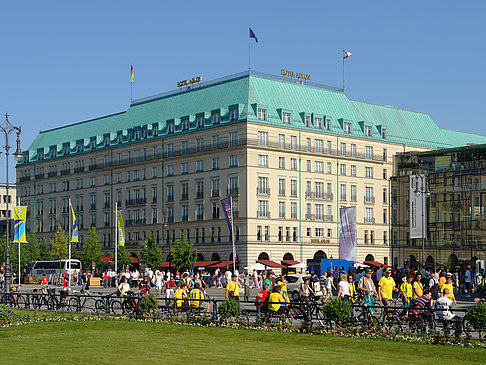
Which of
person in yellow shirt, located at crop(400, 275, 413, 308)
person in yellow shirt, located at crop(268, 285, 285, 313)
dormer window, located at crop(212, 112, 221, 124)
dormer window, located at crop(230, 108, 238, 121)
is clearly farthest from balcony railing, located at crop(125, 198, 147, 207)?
person in yellow shirt, located at crop(400, 275, 413, 308)

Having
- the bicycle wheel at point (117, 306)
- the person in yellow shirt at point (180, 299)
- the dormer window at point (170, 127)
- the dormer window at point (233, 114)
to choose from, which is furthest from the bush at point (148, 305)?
the dormer window at point (170, 127)

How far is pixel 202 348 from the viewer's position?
2506 cm

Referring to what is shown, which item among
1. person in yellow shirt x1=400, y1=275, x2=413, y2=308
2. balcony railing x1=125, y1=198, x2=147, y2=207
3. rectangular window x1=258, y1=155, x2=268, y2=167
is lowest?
person in yellow shirt x1=400, y1=275, x2=413, y2=308

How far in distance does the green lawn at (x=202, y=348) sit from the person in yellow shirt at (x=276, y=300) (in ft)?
7.59

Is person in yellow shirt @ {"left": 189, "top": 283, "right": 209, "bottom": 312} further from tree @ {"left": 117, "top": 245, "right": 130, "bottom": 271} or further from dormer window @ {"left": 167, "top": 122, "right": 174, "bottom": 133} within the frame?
dormer window @ {"left": 167, "top": 122, "right": 174, "bottom": 133}

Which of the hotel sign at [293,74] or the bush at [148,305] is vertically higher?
the hotel sign at [293,74]

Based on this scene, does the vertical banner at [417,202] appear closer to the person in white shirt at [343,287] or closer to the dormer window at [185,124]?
the dormer window at [185,124]

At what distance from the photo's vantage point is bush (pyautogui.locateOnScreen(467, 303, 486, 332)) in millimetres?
25203

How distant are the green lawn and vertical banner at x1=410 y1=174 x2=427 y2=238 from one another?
2655 inches

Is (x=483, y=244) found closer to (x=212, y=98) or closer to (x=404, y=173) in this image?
(x=404, y=173)

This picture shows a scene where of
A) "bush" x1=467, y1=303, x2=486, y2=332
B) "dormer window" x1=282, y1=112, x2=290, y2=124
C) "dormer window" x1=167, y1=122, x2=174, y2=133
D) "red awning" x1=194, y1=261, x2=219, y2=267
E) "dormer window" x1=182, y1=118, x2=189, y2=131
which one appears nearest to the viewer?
"bush" x1=467, y1=303, x2=486, y2=332

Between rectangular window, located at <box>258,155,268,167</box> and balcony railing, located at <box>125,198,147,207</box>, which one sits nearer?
rectangular window, located at <box>258,155,268,167</box>

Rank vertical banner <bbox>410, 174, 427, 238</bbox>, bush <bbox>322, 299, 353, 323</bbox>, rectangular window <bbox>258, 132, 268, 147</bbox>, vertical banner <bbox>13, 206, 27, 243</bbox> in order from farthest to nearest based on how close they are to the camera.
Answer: rectangular window <bbox>258, 132, 268, 147</bbox>, vertical banner <bbox>410, 174, 427, 238</bbox>, vertical banner <bbox>13, 206, 27, 243</bbox>, bush <bbox>322, 299, 353, 323</bbox>

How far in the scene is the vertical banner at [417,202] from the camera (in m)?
94.9
